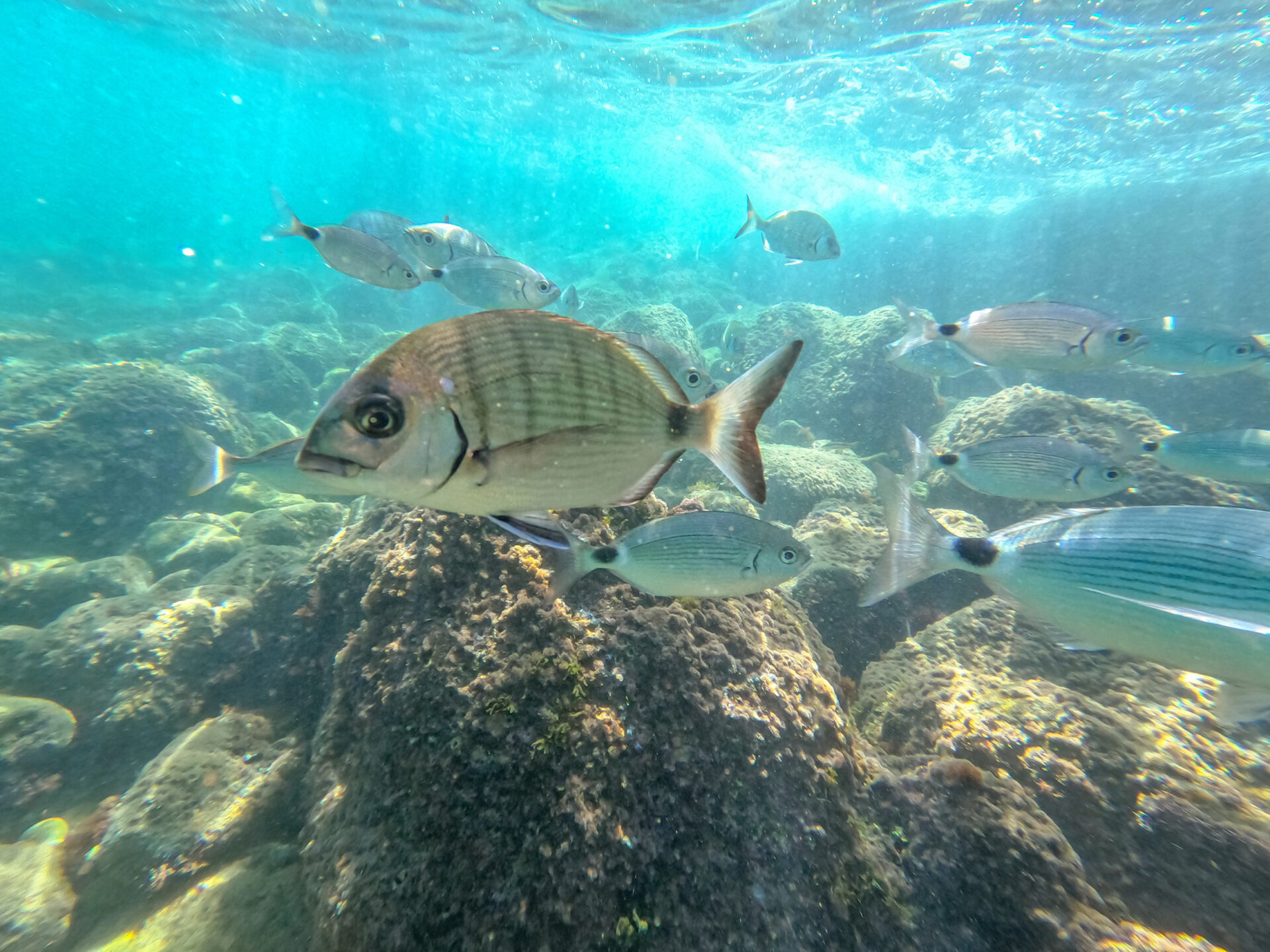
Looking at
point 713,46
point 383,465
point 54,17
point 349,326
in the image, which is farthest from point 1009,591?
point 54,17

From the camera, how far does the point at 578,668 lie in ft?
7.66

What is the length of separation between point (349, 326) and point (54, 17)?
111 ft

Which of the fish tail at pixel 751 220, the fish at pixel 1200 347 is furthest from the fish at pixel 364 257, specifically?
the fish at pixel 1200 347

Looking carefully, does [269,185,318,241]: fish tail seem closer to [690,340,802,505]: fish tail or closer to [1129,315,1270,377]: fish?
[690,340,802,505]: fish tail

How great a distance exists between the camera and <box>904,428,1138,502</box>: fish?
381cm

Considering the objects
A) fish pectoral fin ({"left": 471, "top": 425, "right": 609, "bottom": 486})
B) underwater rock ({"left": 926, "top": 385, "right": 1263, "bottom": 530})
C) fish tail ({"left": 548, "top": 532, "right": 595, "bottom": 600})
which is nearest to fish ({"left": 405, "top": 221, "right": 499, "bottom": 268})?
fish tail ({"left": 548, "top": 532, "right": 595, "bottom": 600})

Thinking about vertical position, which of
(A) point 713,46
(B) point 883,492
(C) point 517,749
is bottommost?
(C) point 517,749

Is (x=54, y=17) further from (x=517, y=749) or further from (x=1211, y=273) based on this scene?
(x=1211, y=273)

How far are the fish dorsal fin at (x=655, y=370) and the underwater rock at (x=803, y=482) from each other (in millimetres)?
5200

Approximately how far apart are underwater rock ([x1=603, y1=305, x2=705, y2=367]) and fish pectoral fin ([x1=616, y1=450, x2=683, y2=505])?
12.9 m

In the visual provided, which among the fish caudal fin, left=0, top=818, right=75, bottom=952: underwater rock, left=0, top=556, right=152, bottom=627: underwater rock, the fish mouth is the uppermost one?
the fish caudal fin

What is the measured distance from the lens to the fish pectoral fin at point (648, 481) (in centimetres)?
155

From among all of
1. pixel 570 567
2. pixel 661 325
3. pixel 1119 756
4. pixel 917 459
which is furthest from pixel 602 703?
pixel 661 325

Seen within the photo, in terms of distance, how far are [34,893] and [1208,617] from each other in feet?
21.0
